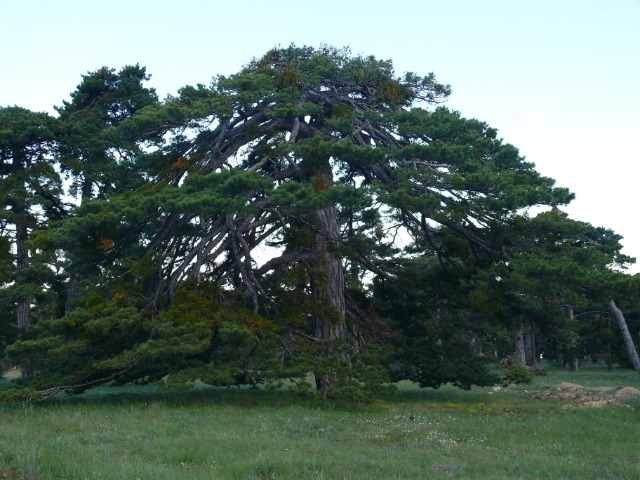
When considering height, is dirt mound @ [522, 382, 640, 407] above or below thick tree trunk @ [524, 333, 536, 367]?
below

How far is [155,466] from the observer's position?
31.3ft

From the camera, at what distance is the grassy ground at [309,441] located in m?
9.44

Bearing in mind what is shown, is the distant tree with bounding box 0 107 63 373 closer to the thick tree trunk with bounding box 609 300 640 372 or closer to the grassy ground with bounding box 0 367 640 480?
the grassy ground with bounding box 0 367 640 480

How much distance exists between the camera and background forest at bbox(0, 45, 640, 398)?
16484mm

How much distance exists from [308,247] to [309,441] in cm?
931

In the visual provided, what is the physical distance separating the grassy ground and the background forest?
974 millimetres

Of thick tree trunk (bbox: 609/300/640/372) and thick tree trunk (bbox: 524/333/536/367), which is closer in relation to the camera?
thick tree trunk (bbox: 609/300/640/372)

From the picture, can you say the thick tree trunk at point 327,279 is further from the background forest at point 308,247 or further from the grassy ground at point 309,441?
the grassy ground at point 309,441

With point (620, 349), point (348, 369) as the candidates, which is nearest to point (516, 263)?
point (348, 369)

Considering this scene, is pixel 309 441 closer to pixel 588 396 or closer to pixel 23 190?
pixel 588 396

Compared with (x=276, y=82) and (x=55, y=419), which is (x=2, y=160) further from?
(x=55, y=419)

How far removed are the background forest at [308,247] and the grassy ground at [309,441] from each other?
3.19 ft

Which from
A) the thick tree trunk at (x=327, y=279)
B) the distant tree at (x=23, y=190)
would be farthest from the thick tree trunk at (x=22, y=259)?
the thick tree trunk at (x=327, y=279)

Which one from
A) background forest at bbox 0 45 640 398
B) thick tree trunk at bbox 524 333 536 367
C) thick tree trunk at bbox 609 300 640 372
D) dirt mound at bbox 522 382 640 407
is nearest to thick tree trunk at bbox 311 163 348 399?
background forest at bbox 0 45 640 398
